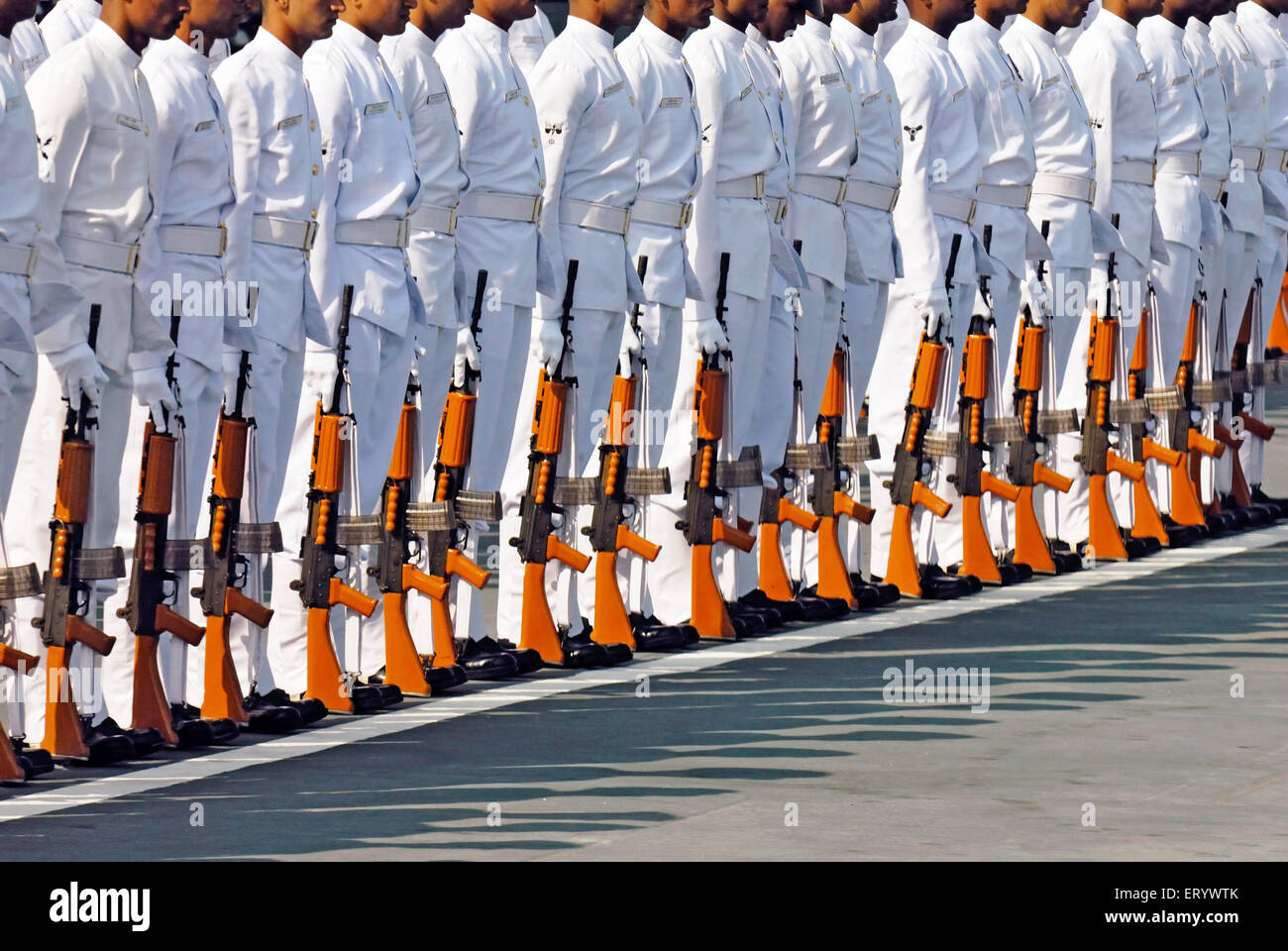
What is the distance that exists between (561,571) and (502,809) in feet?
9.96

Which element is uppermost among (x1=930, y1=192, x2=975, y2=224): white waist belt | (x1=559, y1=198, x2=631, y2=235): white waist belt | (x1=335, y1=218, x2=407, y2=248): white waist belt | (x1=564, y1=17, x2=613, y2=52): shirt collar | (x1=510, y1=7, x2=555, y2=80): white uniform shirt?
(x1=510, y1=7, x2=555, y2=80): white uniform shirt

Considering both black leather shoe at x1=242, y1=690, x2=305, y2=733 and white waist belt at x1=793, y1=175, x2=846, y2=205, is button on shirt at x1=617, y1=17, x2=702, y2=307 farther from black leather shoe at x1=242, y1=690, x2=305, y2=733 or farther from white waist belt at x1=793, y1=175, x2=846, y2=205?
black leather shoe at x1=242, y1=690, x2=305, y2=733

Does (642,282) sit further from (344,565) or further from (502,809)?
(502,809)

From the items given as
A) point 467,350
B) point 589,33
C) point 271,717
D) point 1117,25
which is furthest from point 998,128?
point 271,717

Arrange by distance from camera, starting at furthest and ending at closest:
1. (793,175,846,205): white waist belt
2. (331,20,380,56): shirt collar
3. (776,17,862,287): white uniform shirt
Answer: (793,175,846,205): white waist belt → (776,17,862,287): white uniform shirt → (331,20,380,56): shirt collar

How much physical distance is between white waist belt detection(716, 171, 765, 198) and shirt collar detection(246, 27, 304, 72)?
7.90 feet

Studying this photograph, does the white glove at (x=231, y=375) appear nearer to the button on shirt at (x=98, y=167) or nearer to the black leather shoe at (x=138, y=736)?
the button on shirt at (x=98, y=167)

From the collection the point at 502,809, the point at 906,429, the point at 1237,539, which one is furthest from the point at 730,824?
the point at 1237,539

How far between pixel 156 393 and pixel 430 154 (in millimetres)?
1686

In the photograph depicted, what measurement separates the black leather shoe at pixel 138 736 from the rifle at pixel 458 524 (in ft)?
Result: 5.27

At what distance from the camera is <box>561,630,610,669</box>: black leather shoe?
1087cm

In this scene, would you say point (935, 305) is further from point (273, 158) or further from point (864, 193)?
point (273, 158)

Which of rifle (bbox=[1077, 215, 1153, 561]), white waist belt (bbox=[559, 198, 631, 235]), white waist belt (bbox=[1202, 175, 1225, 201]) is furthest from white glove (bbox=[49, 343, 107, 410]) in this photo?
white waist belt (bbox=[1202, 175, 1225, 201])

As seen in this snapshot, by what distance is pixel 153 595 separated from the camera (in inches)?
360
